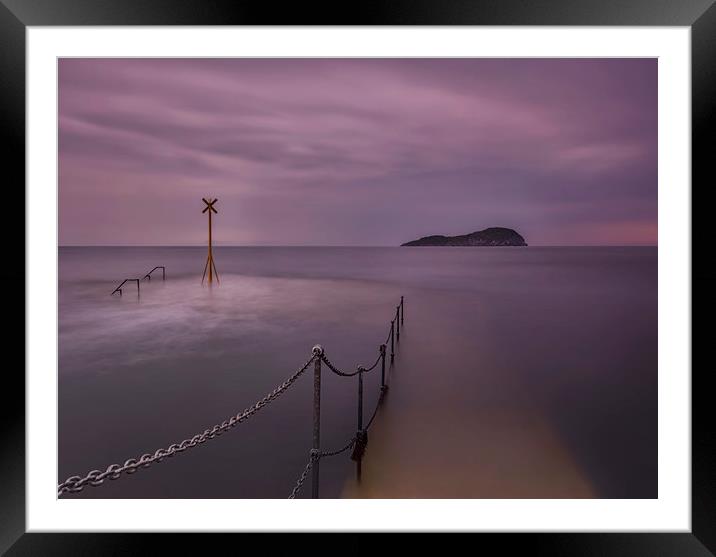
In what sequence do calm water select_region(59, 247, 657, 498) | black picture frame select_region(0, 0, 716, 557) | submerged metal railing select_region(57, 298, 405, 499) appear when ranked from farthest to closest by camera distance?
calm water select_region(59, 247, 657, 498) < black picture frame select_region(0, 0, 716, 557) < submerged metal railing select_region(57, 298, 405, 499)

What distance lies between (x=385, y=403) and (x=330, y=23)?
4696 mm

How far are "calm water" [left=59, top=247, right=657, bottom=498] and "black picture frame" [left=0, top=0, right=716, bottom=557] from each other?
1.82 meters

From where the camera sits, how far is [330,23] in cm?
169

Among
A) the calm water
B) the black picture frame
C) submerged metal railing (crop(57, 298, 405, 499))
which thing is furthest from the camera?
the calm water

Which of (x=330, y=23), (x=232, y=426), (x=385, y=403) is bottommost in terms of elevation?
(x=385, y=403)

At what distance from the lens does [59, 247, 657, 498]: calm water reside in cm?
374

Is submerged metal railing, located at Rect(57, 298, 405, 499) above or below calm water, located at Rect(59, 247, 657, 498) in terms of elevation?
above

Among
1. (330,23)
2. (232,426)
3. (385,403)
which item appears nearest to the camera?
(330,23)

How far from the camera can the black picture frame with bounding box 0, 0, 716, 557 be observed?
64.6 inches

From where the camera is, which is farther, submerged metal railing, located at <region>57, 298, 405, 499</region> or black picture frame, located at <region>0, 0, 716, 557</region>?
black picture frame, located at <region>0, 0, 716, 557</region>

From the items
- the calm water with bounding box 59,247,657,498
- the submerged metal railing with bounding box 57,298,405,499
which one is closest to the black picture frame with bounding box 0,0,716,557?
the submerged metal railing with bounding box 57,298,405,499

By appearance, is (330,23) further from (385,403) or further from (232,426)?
(385,403)

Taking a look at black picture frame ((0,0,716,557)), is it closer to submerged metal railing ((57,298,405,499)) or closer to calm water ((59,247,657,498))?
submerged metal railing ((57,298,405,499))

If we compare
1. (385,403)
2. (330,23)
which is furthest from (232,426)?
(385,403)
